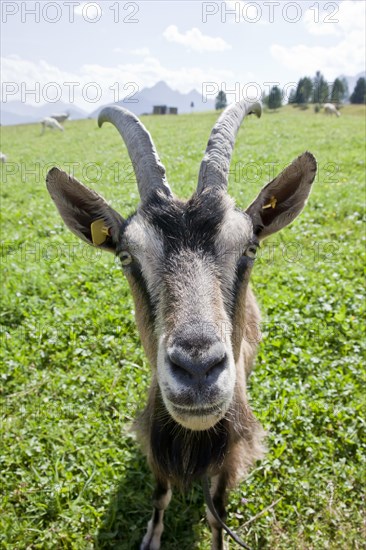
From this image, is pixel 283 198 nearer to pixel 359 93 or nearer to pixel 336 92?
pixel 336 92

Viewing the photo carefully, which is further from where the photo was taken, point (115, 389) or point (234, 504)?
point (115, 389)

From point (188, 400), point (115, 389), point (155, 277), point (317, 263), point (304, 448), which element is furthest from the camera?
point (317, 263)

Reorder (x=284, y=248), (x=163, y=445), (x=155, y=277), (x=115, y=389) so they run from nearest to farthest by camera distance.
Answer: (x=155, y=277) < (x=163, y=445) < (x=115, y=389) < (x=284, y=248)

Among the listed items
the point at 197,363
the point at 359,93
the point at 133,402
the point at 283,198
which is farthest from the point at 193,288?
the point at 359,93

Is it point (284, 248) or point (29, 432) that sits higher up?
point (284, 248)

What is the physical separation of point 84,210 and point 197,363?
191cm

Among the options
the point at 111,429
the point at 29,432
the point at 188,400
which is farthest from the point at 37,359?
the point at 188,400

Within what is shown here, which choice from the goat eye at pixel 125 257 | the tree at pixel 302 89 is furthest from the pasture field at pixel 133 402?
the tree at pixel 302 89

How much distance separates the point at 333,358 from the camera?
5.49m

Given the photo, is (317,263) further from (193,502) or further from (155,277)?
(155,277)

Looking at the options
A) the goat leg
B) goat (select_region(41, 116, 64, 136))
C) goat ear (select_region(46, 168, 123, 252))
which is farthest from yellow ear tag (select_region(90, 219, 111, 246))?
goat (select_region(41, 116, 64, 136))

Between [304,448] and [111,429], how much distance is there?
78.6 inches

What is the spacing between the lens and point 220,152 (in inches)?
143

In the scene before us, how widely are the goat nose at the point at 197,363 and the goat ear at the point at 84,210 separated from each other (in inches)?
55.1
